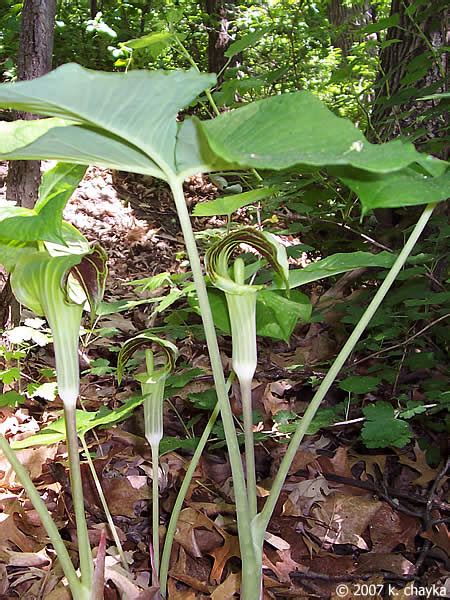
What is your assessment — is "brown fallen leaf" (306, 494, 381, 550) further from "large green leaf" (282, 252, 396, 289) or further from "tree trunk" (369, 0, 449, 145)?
"tree trunk" (369, 0, 449, 145)

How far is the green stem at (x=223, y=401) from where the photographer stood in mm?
608

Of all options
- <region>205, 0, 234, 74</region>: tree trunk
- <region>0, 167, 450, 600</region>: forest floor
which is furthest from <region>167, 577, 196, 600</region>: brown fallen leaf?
<region>205, 0, 234, 74</region>: tree trunk

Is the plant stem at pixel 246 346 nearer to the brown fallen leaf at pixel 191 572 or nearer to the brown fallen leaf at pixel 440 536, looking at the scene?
the brown fallen leaf at pixel 191 572

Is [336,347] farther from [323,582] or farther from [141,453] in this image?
[323,582]

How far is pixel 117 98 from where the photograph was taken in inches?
19.3

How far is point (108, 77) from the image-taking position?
18.1 inches

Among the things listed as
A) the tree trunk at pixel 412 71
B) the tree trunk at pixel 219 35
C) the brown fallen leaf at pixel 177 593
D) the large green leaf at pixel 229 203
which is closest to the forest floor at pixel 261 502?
the brown fallen leaf at pixel 177 593

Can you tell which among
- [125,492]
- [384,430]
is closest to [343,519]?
[384,430]

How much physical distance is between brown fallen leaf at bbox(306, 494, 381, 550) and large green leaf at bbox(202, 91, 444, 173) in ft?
2.92

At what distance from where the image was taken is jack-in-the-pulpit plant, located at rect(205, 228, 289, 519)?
69 cm

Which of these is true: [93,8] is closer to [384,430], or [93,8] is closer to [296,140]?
[384,430]

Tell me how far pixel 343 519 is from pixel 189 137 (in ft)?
3.05

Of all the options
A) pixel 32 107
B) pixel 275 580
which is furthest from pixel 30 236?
pixel 275 580

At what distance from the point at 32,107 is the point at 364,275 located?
1719mm
